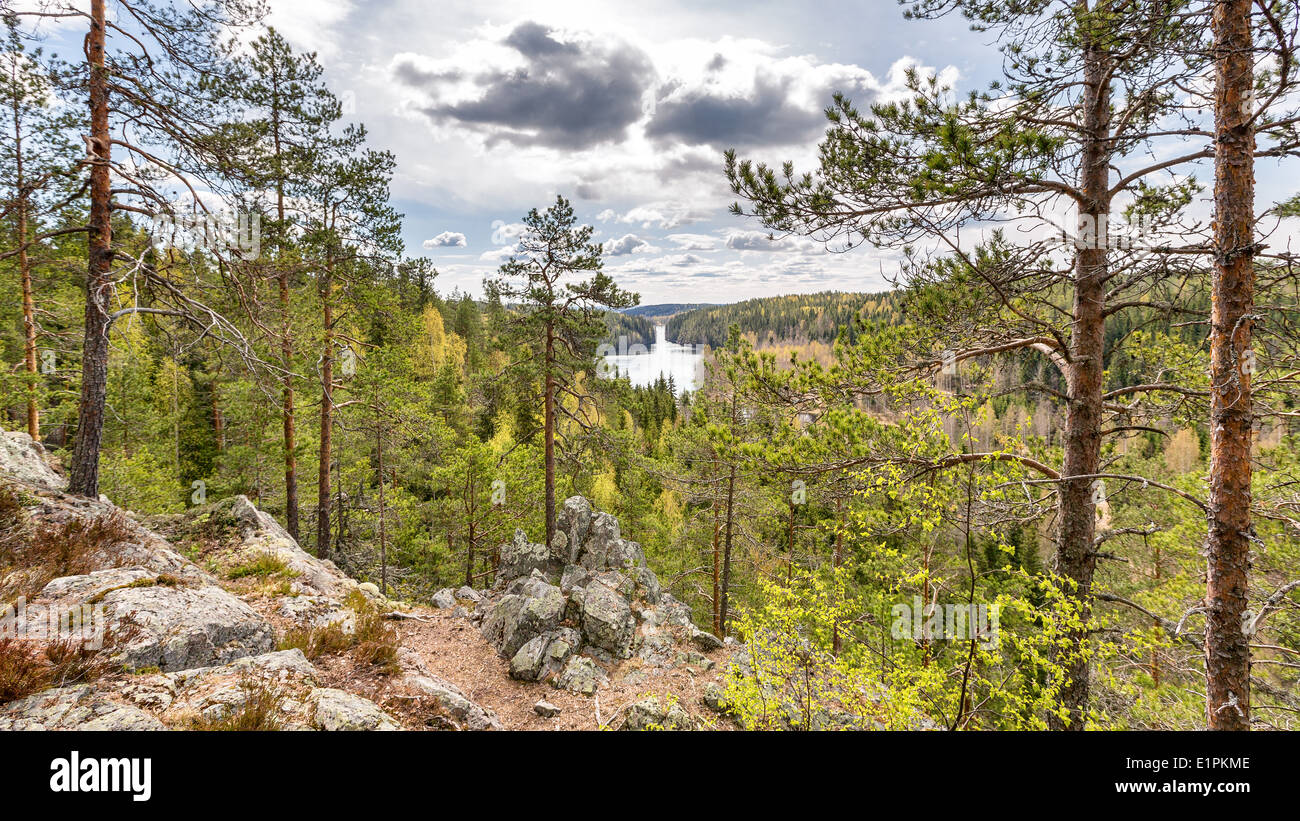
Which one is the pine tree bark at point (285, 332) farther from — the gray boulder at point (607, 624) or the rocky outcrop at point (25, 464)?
the gray boulder at point (607, 624)

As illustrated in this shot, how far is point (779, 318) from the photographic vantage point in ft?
410

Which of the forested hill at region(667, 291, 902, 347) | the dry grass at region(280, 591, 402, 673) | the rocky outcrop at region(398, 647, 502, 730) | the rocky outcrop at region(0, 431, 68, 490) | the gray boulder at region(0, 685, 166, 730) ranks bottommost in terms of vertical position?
the rocky outcrop at region(398, 647, 502, 730)

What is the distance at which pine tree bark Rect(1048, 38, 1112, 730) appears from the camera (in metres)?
4.41

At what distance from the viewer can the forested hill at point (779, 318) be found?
10888cm

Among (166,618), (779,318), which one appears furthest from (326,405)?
(779,318)

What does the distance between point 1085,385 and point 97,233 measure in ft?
38.3

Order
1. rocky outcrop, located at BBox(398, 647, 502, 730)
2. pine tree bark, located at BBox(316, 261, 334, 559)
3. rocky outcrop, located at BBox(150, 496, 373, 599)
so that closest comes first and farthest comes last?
rocky outcrop, located at BBox(398, 647, 502, 730), rocky outcrop, located at BBox(150, 496, 373, 599), pine tree bark, located at BBox(316, 261, 334, 559)

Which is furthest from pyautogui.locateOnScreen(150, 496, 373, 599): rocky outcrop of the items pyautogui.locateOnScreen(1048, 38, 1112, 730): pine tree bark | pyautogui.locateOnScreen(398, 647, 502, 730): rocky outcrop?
pyautogui.locateOnScreen(1048, 38, 1112, 730): pine tree bark

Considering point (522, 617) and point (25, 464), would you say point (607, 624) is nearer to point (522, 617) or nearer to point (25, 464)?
point (522, 617)

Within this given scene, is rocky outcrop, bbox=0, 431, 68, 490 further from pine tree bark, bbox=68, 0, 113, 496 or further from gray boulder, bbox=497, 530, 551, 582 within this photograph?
gray boulder, bbox=497, 530, 551, 582

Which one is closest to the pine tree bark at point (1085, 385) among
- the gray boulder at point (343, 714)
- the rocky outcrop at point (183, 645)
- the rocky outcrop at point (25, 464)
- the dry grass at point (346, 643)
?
the gray boulder at point (343, 714)

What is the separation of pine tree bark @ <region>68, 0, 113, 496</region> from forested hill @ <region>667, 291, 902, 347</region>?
267 feet

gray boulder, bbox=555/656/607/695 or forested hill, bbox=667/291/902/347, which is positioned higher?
forested hill, bbox=667/291/902/347

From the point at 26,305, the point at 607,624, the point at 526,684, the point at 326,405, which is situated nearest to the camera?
the point at 526,684
